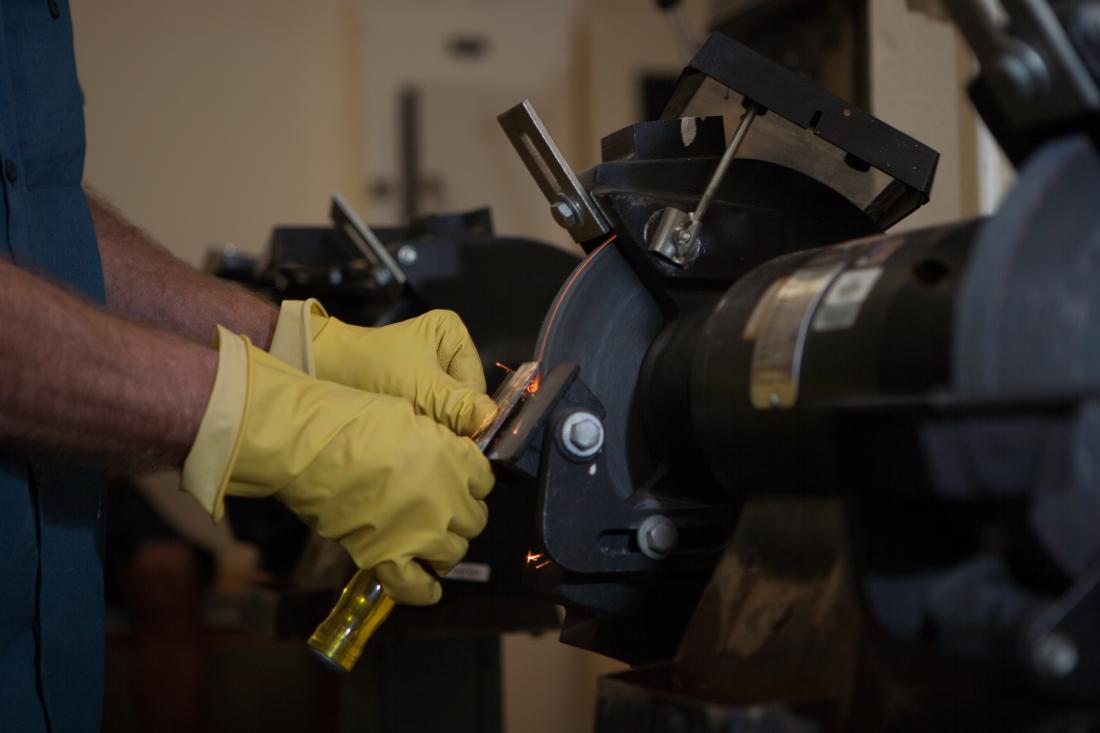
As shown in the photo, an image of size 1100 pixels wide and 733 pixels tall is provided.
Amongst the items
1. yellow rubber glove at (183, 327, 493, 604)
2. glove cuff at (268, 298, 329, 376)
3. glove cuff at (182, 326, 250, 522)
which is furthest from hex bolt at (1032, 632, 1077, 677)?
glove cuff at (268, 298, 329, 376)

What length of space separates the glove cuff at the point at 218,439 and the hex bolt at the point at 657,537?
267 millimetres

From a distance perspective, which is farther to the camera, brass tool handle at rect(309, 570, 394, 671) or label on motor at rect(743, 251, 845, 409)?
brass tool handle at rect(309, 570, 394, 671)

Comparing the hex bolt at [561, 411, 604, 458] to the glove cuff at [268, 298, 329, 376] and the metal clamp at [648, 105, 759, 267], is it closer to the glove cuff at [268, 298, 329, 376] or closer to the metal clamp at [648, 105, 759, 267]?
the metal clamp at [648, 105, 759, 267]

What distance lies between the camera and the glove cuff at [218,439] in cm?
71

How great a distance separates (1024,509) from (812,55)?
1249mm

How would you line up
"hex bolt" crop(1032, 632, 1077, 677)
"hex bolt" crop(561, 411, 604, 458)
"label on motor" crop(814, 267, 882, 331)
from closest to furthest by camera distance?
"hex bolt" crop(1032, 632, 1077, 677) < "label on motor" crop(814, 267, 882, 331) < "hex bolt" crop(561, 411, 604, 458)

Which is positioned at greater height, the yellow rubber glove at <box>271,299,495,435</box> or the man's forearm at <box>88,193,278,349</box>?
the man's forearm at <box>88,193,278,349</box>

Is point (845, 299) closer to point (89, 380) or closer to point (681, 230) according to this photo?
point (681, 230)

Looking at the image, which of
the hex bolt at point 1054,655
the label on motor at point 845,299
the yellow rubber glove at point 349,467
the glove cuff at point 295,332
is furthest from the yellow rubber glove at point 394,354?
the hex bolt at point 1054,655

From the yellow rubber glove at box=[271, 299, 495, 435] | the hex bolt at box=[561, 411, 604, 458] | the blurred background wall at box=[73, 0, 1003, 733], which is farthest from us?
the blurred background wall at box=[73, 0, 1003, 733]

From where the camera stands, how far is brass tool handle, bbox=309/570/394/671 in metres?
0.70

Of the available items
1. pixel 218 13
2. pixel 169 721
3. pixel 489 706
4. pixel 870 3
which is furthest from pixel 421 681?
pixel 218 13

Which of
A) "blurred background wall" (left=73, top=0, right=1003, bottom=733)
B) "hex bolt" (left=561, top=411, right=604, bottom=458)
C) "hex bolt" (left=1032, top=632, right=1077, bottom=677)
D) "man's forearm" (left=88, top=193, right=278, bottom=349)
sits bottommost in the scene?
"hex bolt" (left=1032, top=632, right=1077, bottom=677)

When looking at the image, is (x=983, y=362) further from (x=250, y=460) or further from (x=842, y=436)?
(x=250, y=460)
